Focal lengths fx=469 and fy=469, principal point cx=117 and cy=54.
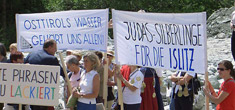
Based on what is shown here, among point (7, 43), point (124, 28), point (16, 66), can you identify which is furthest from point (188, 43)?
point (7, 43)

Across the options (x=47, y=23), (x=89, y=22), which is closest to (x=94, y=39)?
(x=89, y=22)

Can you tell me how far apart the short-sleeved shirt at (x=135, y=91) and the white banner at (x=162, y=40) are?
54 cm

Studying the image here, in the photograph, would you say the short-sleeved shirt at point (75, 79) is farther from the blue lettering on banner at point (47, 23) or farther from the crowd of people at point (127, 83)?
the blue lettering on banner at point (47, 23)

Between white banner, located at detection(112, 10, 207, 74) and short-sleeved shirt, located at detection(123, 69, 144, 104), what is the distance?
0.54 metres

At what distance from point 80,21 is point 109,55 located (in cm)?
98

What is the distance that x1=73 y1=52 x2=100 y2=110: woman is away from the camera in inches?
275

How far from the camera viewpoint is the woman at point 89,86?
22.9 feet

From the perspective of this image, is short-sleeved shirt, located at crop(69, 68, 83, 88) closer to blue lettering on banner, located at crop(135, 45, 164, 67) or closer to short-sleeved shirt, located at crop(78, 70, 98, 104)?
short-sleeved shirt, located at crop(78, 70, 98, 104)

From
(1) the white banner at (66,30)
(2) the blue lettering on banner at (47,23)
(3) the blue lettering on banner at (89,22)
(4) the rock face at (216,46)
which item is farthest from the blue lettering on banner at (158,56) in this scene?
(4) the rock face at (216,46)

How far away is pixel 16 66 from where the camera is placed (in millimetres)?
6789

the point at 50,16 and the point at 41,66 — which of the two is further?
the point at 50,16

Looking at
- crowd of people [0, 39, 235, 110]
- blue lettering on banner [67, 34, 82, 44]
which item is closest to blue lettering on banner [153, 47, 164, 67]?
crowd of people [0, 39, 235, 110]

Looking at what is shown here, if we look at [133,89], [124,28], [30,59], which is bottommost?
[133,89]

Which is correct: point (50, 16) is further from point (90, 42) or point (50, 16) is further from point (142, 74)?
point (142, 74)
